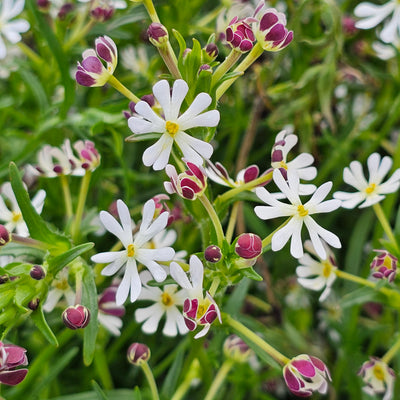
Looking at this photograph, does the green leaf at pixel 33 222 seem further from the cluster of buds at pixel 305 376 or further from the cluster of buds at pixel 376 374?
the cluster of buds at pixel 376 374

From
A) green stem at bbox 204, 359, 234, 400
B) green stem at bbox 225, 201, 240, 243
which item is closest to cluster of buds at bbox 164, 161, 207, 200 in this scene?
green stem at bbox 225, 201, 240, 243

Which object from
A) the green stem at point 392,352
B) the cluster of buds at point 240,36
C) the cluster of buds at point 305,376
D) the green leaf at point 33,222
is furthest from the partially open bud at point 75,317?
the green stem at point 392,352

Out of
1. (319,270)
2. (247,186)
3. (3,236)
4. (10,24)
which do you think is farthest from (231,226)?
(10,24)

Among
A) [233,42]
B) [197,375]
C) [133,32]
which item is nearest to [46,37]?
[133,32]

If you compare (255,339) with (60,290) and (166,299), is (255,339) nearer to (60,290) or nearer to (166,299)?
(166,299)

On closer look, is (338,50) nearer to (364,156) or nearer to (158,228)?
(364,156)

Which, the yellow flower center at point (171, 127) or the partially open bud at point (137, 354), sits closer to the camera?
the yellow flower center at point (171, 127)
